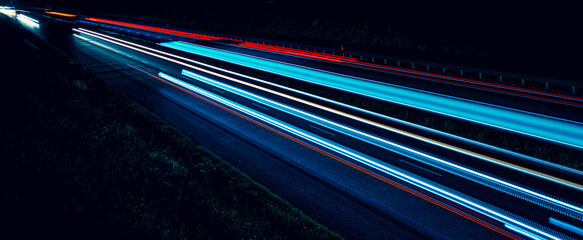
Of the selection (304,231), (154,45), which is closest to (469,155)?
(304,231)

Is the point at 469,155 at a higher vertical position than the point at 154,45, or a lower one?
lower

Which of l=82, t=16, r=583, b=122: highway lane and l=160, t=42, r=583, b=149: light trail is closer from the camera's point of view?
l=160, t=42, r=583, b=149: light trail

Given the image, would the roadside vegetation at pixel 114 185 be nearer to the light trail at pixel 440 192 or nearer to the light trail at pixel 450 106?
the light trail at pixel 440 192

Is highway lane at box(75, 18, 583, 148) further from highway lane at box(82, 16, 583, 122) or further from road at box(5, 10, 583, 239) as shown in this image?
road at box(5, 10, 583, 239)

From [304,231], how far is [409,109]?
10.4m

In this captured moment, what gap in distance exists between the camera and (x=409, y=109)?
16.2 meters

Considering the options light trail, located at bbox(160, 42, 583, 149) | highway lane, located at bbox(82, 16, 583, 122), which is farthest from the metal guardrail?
light trail, located at bbox(160, 42, 583, 149)

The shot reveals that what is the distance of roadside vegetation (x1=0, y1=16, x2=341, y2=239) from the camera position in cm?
662

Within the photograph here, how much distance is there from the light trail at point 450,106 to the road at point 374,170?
6.39 ft

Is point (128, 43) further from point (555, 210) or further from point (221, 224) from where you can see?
point (555, 210)

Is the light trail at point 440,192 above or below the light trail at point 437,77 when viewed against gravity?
below

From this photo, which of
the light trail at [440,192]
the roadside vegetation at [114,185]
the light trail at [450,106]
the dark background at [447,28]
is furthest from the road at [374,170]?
the dark background at [447,28]

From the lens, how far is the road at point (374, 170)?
26.3 feet

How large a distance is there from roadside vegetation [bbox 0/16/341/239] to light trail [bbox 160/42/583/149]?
9.49m
